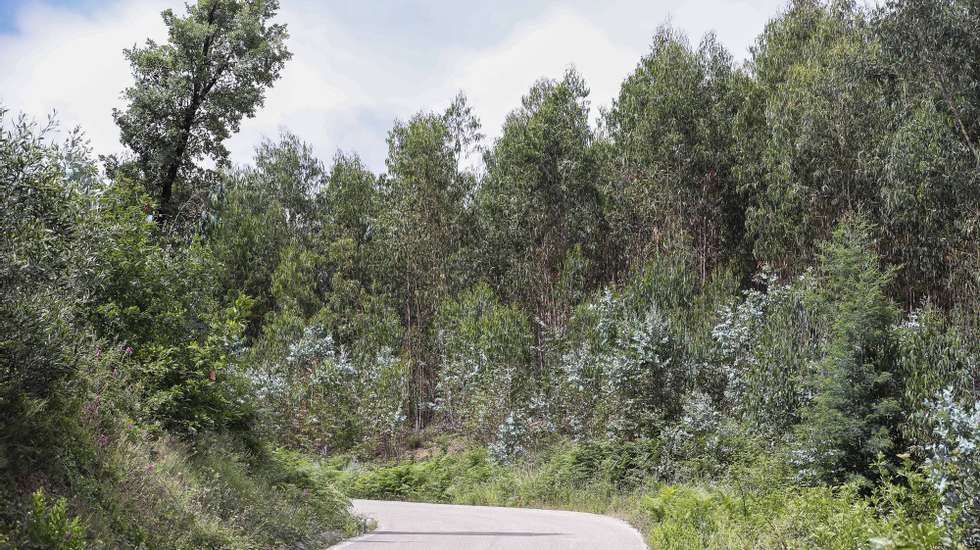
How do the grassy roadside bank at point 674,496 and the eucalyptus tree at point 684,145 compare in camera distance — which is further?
the eucalyptus tree at point 684,145

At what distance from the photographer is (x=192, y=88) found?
20906 millimetres

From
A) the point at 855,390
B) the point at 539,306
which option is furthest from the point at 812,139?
the point at 539,306

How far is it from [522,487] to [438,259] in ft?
74.9

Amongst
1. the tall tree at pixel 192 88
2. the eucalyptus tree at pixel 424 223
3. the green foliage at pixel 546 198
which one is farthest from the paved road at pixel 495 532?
the eucalyptus tree at pixel 424 223

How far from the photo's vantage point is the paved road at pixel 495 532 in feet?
39.0

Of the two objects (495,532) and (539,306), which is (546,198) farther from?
(495,532)

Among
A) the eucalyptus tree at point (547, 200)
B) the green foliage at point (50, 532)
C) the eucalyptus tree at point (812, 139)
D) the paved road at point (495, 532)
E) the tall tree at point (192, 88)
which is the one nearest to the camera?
the green foliage at point (50, 532)

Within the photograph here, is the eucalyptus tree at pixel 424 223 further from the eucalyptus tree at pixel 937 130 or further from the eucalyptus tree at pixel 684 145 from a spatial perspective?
the eucalyptus tree at pixel 937 130

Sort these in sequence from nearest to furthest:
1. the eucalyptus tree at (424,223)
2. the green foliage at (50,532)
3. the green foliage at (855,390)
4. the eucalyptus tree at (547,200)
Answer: the green foliage at (50,532) < the green foliage at (855,390) < the eucalyptus tree at (547,200) < the eucalyptus tree at (424,223)

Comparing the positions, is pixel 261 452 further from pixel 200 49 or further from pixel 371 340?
pixel 371 340

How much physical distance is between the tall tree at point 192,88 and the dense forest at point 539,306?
10cm

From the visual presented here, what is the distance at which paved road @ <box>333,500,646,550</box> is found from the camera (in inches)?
468

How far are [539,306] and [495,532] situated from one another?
2770 cm

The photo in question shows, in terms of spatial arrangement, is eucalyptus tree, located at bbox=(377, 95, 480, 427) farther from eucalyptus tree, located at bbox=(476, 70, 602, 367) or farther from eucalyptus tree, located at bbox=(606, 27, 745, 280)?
eucalyptus tree, located at bbox=(606, 27, 745, 280)
